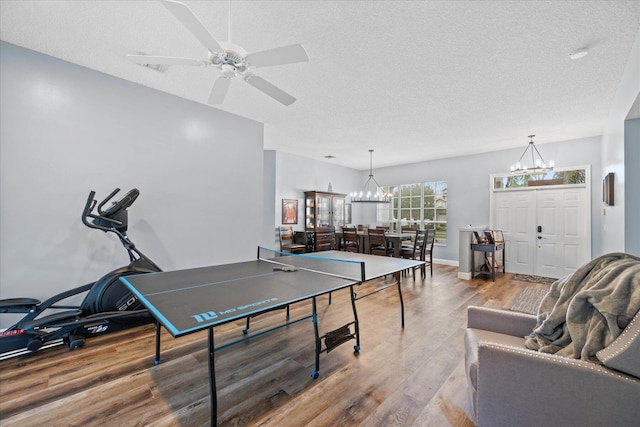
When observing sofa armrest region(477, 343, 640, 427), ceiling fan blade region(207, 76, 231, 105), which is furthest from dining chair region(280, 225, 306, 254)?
sofa armrest region(477, 343, 640, 427)

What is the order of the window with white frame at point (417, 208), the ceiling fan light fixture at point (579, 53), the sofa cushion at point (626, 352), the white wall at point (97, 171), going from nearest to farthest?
the sofa cushion at point (626, 352) → the ceiling fan light fixture at point (579, 53) → the white wall at point (97, 171) → the window with white frame at point (417, 208)

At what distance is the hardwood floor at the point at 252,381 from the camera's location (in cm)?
163

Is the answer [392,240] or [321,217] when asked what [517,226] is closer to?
[392,240]

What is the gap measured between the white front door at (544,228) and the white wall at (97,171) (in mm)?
5721

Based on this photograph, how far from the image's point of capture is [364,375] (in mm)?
2037

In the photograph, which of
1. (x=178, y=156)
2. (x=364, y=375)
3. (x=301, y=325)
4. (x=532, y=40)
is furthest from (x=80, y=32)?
(x=532, y=40)

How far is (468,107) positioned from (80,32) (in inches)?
173

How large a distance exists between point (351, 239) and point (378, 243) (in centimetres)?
62

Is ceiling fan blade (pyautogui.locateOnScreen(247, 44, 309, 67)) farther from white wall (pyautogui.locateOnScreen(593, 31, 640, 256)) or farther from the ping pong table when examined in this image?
white wall (pyautogui.locateOnScreen(593, 31, 640, 256))

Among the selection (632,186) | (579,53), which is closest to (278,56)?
(579,53)

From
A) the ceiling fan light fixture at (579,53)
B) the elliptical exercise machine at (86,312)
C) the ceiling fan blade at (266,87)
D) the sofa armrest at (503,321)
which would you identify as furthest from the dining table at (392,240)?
the elliptical exercise machine at (86,312)

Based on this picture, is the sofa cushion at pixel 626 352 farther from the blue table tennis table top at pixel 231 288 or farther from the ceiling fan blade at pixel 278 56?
the ceiling fan blade at pixel 278 56

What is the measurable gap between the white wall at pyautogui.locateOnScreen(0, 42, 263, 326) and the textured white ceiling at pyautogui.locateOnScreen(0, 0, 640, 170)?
0.25 meters

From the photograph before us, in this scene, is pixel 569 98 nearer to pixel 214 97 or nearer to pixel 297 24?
pixel 297 24
